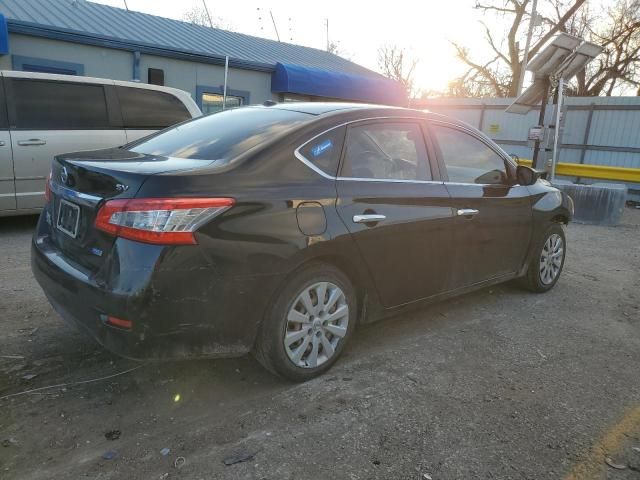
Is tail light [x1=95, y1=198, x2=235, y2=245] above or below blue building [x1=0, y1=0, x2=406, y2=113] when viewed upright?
below

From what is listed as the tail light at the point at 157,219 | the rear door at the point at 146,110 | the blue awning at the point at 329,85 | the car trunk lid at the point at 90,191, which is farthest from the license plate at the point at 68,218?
the blue awning at the point at 329,85

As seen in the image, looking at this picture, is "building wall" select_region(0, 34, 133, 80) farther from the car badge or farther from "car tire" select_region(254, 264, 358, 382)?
"car tire" select_region(254, 264, 358, 382)

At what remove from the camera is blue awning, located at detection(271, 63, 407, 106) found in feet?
46.2

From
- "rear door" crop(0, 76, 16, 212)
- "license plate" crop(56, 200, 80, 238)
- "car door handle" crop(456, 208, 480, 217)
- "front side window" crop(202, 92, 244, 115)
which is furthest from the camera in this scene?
"front side window" crop(202, 92, 244, 115)

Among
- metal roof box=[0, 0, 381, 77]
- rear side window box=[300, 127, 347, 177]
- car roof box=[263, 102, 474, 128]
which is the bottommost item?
rear side window box=[300, 127, 347, 177]

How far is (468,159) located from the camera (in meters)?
3.93

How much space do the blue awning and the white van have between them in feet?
25.6

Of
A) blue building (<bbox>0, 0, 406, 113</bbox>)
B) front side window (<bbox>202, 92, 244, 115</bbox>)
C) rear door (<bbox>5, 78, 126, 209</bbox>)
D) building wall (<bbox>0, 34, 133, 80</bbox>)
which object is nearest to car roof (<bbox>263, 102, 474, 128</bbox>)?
rear door (<bbox>5, 78, 126, 209</bbox>)

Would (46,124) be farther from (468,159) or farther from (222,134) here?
(468,159)

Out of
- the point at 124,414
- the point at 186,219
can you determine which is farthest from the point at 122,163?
the point at 124,414

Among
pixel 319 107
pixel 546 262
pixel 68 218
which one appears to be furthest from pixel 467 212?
pixel 68 218

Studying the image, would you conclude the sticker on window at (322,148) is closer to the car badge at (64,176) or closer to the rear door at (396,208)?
the rear door at (396,208)

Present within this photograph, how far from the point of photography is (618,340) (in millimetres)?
3883

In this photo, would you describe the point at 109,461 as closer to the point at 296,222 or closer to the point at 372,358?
the point at 296,222
